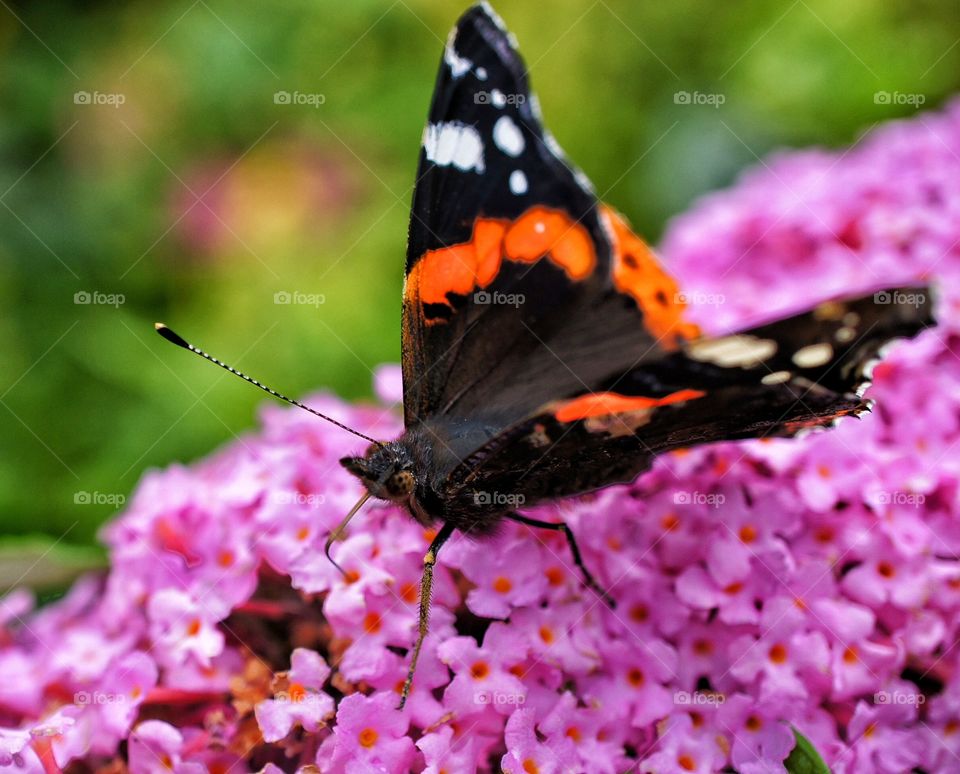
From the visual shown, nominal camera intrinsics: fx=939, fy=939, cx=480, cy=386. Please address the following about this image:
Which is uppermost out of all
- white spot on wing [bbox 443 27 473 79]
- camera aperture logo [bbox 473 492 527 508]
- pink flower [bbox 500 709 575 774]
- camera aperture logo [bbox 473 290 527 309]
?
white spot on wing [bbox 443 27 473 79]

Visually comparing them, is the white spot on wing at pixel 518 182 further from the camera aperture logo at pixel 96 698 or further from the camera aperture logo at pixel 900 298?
the camera aperture logo at pixel 96 698

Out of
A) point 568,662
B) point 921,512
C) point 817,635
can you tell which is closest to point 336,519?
point 568,662

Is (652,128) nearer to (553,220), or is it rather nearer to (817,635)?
(553,220)

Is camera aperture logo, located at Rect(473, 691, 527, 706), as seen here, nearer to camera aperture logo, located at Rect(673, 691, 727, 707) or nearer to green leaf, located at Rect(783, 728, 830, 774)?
camera aperture logo, located at Rect(673, 691, 727, 707)

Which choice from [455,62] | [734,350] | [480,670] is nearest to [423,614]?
[480,670]

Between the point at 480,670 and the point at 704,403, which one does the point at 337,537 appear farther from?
the point at 704,403

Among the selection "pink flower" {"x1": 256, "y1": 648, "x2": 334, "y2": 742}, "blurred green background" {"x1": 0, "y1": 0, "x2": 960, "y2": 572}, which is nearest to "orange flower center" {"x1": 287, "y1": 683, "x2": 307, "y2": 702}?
"pink flower" {"x1": 256, "y1": 648, "x2": 334, "y2": 742}
